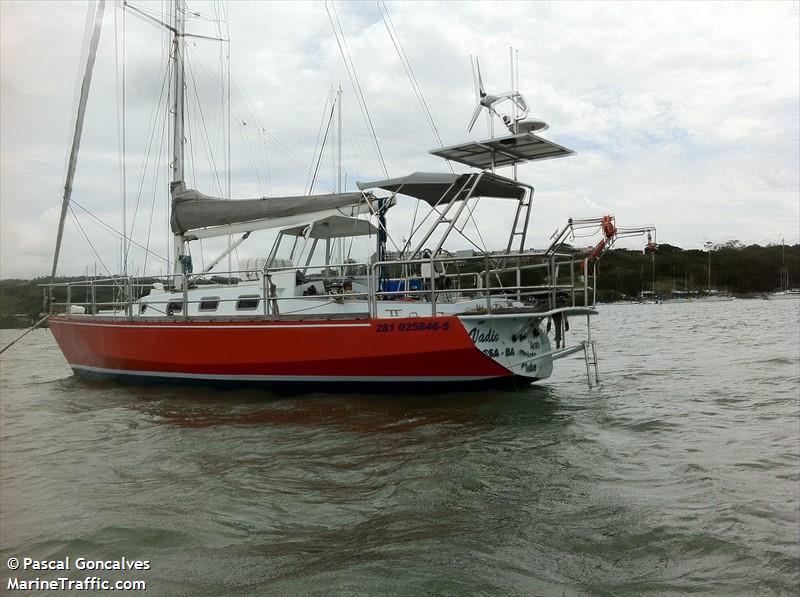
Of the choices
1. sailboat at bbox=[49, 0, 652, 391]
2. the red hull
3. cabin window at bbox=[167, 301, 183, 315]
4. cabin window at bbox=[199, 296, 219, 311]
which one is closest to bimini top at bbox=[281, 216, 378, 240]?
sailboat at bbox=[49, 0, 652, 391]

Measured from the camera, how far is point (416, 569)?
3.24 meters

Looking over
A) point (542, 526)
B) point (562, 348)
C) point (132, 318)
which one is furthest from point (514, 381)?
point (132, 318)

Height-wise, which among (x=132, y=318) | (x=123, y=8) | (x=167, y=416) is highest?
(x=123, y=8)

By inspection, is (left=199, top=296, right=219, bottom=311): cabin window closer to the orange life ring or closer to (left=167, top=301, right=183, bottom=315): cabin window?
(left=167, top=301, right=183, bottom=315): cabin window

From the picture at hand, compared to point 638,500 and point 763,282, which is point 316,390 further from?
point 763,282

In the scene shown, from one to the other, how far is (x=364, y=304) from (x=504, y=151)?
334cm

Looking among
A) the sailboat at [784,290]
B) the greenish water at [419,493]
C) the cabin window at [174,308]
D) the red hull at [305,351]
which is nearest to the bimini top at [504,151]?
the red hull at [305,351]

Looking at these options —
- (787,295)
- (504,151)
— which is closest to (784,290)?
(787,295)

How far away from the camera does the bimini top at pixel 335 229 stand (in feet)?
32.1

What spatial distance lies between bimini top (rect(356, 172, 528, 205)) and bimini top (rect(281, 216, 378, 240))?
81cm

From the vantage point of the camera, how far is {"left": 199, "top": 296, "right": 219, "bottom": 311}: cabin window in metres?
9.71

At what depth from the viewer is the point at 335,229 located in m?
10.0

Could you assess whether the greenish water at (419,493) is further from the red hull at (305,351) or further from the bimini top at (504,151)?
the bimini top at (504,151)

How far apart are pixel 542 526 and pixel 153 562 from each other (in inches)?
98.3
